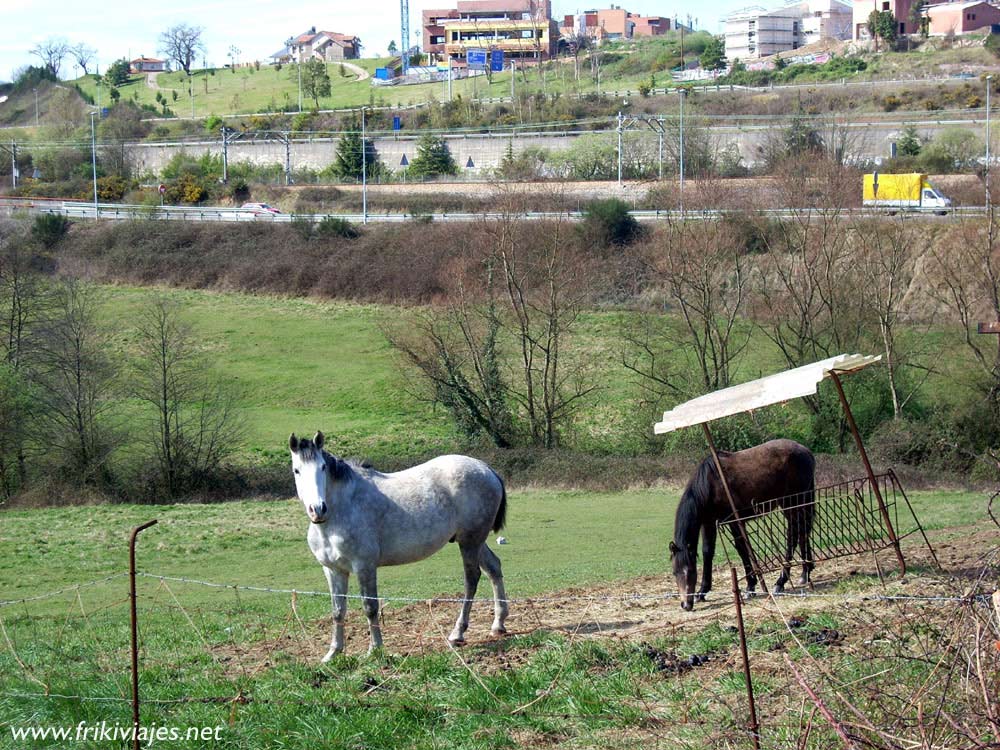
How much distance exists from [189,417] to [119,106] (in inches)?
3675

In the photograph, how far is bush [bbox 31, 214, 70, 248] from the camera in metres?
69.7

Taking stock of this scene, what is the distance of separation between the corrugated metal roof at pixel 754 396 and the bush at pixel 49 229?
6677 centimetres

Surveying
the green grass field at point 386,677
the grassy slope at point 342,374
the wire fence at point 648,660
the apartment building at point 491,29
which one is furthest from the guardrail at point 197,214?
the apartment building at point 491,29

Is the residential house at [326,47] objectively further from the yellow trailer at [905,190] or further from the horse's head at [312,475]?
the horse's head at [312,475]

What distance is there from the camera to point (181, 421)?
39344mm

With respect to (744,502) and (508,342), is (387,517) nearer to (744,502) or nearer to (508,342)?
(744,502)

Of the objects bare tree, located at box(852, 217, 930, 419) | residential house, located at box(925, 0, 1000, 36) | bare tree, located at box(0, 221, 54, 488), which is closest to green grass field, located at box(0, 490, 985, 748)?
bare tree, located at box(0, 221, 54, 488)

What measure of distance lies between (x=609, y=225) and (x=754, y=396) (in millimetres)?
46951

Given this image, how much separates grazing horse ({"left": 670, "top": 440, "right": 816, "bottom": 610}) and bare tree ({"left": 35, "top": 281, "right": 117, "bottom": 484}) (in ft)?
91.1

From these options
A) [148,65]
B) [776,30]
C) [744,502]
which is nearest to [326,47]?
[148,65]

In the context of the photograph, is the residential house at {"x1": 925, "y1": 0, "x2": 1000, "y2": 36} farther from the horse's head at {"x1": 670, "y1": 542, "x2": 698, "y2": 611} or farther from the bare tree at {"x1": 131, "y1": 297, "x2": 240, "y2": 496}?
the horse's head at {"x1": 670, "y1": 542, "x2": 698, "y2": 611}

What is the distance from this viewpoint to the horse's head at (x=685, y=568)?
12.3m

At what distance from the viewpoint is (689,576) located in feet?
40.5

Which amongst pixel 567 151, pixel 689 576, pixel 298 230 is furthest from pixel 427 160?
pixel 689 576
